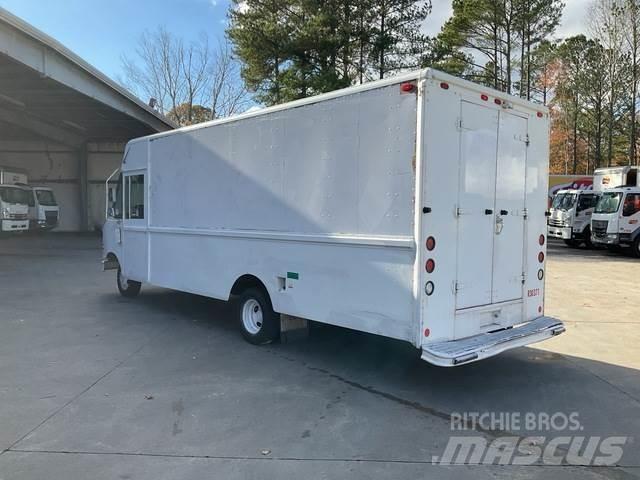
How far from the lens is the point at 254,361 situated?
6.48 m

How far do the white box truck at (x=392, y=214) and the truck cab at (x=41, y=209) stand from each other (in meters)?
23.6

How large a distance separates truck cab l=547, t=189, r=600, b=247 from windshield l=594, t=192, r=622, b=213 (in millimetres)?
1753

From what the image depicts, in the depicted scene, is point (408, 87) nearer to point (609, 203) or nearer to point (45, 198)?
point (609, 203)

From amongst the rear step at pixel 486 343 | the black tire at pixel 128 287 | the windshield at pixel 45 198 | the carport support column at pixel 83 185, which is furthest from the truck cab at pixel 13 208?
the rear step at pixel 486 343

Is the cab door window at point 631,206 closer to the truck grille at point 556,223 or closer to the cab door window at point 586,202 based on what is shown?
the cab door window at point 586,202

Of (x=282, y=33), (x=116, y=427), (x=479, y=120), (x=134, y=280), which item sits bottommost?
(x=116, y=427)

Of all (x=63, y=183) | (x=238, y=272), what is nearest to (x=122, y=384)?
(x=238, y=272)

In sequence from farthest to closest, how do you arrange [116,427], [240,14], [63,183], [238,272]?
[63,183], [240,14], [238,272], [116,427]

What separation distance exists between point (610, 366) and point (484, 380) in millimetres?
1792

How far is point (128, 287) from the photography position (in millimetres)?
10688

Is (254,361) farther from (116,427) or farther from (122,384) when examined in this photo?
(116,427)

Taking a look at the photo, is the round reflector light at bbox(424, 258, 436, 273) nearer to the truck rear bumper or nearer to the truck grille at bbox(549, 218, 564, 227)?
the truck rear bumper

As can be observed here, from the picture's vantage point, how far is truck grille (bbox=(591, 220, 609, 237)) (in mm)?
21531

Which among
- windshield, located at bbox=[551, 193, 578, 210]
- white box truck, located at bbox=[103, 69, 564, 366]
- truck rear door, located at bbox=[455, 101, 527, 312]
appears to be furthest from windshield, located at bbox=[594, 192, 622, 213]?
truck rear door, located at bbox=[455, 101, 527, 312]
